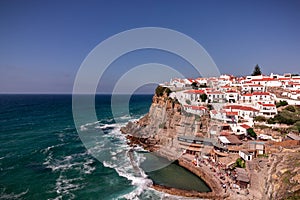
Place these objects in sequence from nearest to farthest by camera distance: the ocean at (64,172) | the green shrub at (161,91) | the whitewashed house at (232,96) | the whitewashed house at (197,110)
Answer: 1. the ocean at (64,172)
2. the whitewashed house at (197,110)
3. the whitewashed house at (232,96)
4. the green shrub at (161,91)

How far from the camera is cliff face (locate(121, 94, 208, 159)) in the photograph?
109ft

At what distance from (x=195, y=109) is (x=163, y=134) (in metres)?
7.51

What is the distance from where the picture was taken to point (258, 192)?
730 inches

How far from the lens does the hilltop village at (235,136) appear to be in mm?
19375

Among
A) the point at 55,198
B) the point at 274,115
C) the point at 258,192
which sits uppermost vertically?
the point at 274,115

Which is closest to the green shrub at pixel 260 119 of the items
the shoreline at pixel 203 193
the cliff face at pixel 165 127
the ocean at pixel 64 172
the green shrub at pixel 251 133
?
the green shrub at pixel 251 133

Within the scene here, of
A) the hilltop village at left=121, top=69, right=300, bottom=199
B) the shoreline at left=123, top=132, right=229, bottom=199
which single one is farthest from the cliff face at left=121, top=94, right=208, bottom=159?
the shoreline at left=123, top=132, right=229, bottom=199

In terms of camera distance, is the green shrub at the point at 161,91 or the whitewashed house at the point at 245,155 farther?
the green shrub at the point at 161,91

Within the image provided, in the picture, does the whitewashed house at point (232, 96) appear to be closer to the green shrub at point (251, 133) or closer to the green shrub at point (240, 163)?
the green shrub at point (251, 133)

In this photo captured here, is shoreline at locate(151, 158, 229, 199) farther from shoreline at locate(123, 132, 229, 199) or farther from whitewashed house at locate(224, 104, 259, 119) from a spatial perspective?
whitewashed house at locate(224, 104, 259, 119)

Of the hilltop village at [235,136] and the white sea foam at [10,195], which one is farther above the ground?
the hilltop village at [235,136]

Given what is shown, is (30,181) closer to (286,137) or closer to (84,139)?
(84,139)

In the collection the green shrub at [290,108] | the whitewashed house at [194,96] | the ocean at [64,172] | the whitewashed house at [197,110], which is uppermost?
the whitewashed house at [194,96]

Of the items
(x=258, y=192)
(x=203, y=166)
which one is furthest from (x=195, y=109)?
(x=258, y=192)
